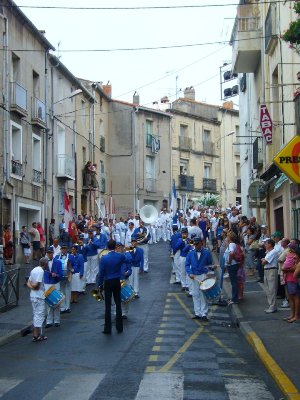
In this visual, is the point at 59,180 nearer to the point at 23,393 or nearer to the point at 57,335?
the point at 57,335

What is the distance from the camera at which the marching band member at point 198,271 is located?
1512cm

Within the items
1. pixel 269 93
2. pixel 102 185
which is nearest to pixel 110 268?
pixel 269 93

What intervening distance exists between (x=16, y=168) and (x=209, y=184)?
30.1m

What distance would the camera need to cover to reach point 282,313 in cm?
1575

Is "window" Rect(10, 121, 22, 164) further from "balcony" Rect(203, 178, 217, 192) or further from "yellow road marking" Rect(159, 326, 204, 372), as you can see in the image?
"balcony" Rect(203, 178, 217, 192)

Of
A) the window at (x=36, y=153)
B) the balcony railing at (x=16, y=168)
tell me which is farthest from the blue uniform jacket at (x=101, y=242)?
the window at (x=36, y=153)

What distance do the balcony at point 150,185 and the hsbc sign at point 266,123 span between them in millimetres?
26557

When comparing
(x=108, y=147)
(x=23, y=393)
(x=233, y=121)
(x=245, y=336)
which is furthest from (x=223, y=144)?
(x=23, y=393)

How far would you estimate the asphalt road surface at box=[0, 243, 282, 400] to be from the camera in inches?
336

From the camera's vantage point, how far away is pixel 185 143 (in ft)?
174

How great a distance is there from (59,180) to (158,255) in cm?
754

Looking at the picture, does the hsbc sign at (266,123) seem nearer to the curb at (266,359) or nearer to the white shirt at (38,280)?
the curb at (266,359)

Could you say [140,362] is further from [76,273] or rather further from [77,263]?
[76,273]

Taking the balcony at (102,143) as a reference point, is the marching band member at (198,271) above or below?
below
